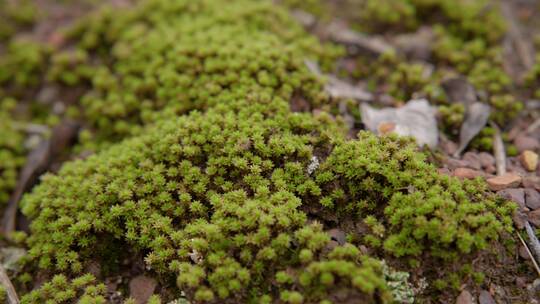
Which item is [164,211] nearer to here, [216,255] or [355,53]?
[216,255]

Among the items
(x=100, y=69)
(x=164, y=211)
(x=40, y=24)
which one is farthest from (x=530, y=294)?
(x=40, y=24)

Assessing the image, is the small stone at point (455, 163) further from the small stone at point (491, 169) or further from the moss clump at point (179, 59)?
the moss clump at point (179, 59)

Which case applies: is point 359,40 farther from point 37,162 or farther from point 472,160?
point 37,162

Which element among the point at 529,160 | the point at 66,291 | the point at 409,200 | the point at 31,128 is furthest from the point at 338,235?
the point at 31,128

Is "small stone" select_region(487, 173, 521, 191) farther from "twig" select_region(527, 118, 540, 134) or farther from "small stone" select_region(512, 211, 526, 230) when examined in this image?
"twig" select_region(527, 118, 540, 134)

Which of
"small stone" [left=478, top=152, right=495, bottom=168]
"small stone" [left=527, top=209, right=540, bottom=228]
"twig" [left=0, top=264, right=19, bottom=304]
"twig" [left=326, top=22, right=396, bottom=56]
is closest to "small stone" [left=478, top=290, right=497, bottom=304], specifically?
"small stone" [left=527, top=209, right=540, bottom=228]

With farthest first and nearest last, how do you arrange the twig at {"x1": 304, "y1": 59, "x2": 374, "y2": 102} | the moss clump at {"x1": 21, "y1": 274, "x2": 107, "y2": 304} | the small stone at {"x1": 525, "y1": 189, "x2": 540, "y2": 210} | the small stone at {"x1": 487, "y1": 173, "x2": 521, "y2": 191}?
the twig at {"x1": 304, "y1": 59, "x2": 374, "y2": 102}, the small stone at {"x1": 487, "y1": 173, "x2": 521, "y2": 191}, the small stone at {"x1": 525, "y1": 189, "x2": 540, "y2": 210}, the moss clump at {"x1": 21, "y1": 274, "x2": 107, "y2": 304}

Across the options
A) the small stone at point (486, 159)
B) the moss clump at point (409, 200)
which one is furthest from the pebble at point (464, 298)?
the small stone at point (486, 159)
